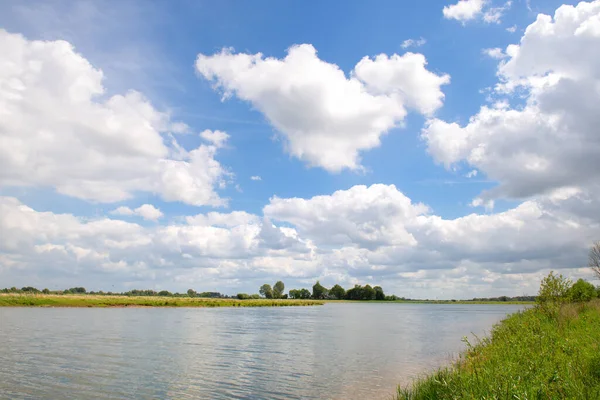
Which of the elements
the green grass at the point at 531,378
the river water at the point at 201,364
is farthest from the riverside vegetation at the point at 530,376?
the river water at the point at 201,364

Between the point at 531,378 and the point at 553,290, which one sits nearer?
the point at 531,378

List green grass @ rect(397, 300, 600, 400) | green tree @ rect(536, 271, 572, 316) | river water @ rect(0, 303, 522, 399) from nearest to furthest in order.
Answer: green grass @ rect(397, 300, 600, 400) → river water @ rect(0, 303, 522, 399) → green tree @ rect(536, 271, 572, 316)

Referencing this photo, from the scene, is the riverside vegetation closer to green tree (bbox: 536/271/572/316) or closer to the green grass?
the green grass

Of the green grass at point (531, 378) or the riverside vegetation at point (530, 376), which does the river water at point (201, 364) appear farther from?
the green grass at point (531, 378)

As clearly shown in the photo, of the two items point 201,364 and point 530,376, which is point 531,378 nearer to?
point 530,376

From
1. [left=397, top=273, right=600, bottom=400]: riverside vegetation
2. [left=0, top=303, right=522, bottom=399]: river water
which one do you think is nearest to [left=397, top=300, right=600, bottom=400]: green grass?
[left=397, top=273, right=600, bottom=400]: riverside vegetation

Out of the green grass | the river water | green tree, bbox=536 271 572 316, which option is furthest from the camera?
green tree, bbox=536 271 572 316

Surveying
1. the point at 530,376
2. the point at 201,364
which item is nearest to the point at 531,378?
the point at 530,376

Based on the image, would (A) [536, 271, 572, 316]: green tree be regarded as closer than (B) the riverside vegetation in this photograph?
No

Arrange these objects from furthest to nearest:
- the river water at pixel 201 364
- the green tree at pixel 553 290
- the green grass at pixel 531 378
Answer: the green tree at pixel 553 290 → the river water at pixel 201 364 → the green grass at pixel 531 378

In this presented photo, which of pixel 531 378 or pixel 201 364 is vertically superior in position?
pixel 531 378

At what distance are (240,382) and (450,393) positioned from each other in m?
14.5

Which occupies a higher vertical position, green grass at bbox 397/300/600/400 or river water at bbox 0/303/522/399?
green grass at bbox 397/300/600/400

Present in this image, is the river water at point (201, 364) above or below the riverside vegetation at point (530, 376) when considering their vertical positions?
below
